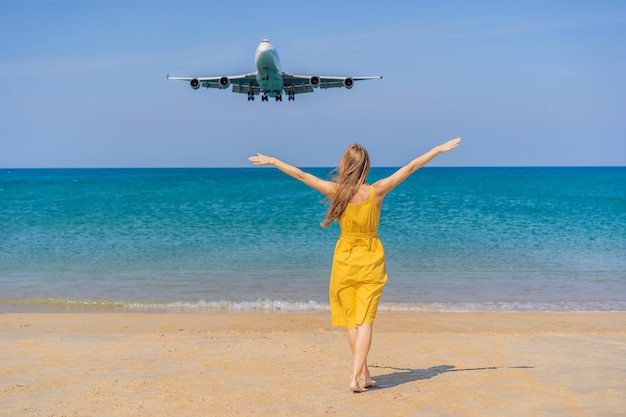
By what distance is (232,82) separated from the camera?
1369 inches

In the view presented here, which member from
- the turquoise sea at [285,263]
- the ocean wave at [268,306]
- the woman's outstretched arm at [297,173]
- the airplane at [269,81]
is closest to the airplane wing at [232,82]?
the airplane at [269,81]

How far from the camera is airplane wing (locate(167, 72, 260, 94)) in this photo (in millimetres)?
33344

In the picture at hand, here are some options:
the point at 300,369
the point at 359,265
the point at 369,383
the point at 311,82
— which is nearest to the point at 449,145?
Result: the point at 359,265

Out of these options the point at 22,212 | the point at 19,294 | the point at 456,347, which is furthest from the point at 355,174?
the point at 22,212

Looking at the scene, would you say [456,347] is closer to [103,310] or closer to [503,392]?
[503,392]

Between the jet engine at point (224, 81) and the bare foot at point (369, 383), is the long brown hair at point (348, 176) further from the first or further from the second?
the jet engine at point (224, 81)

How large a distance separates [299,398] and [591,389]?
8.40 feet

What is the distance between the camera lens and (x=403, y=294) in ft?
49.0

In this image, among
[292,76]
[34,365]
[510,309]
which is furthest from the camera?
[292,76]

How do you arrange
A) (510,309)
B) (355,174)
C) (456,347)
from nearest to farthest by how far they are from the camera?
(355,174) < (456,347) < (510,309)

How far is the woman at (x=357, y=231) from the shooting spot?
5996mm

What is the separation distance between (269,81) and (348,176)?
2627 cm

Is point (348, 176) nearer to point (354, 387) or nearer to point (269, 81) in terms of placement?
point (354, 387)

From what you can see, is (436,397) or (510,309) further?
(510,309)
